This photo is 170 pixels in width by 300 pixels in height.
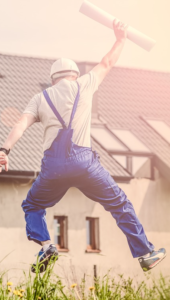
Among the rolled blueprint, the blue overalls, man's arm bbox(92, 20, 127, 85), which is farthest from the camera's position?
the rolled blueprint

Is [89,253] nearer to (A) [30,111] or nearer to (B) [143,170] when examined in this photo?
(B) [143,170]

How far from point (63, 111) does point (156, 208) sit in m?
4.40

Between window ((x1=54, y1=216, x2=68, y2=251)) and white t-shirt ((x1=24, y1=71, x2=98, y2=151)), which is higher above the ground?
white t-shirt ((x1=24, y1=71, x2=98, y2=151))

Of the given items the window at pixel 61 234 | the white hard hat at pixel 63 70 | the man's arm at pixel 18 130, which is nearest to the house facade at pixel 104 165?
the window at pixel 61 234

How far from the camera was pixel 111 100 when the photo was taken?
484 inches

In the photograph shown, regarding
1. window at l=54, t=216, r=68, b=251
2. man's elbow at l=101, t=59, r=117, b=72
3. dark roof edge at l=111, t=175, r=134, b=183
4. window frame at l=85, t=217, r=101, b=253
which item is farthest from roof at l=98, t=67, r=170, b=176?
man's elbow at l=101, t=59, r=117, b=72

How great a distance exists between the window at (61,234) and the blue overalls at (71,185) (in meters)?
3.58

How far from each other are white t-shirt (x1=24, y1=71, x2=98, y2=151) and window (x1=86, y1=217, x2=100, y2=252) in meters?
4.01

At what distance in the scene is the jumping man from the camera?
7.88 metres

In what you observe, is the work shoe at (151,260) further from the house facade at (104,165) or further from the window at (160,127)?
the window at (160,127)

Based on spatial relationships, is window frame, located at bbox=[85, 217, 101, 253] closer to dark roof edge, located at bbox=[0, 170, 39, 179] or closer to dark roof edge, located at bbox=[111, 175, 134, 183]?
dark roof edge, located at bbox=[111, 175, 134, 183]

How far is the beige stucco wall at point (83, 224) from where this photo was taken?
36.6 ft

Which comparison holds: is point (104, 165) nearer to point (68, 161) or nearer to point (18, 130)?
point (68, 161)

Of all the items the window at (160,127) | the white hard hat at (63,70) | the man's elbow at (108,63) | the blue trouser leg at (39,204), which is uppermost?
the window at (160,127)
